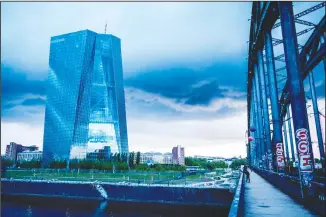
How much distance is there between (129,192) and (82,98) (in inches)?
3477

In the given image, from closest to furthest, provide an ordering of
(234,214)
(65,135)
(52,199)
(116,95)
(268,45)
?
(234,214) < (268,45) < (52,199) < (65,135) < (116,95)

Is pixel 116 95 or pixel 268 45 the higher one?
pixel 116 95

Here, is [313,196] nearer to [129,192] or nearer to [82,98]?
[129,192]

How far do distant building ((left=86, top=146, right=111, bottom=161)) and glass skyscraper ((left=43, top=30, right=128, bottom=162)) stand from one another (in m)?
1.53

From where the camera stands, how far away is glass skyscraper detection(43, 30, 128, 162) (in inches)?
4432

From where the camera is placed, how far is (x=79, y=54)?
115438mm

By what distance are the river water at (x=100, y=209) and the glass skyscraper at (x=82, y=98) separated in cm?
7975

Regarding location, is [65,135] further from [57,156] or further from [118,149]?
[118,149]

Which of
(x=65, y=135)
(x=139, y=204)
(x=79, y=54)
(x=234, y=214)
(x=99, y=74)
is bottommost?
(x=139, y=204)

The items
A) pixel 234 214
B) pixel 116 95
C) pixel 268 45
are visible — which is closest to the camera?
pixel 234 214

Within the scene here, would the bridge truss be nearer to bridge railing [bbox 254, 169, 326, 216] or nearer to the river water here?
bridge railing [bbox 254, 169, 326, 216]

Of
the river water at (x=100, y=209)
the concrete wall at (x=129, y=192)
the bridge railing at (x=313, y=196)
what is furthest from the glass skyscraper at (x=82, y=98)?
the bridge railing at (x=313, y=196)

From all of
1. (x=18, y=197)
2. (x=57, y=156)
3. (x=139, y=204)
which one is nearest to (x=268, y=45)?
(x=139, y=204)

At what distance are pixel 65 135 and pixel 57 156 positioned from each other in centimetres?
991
